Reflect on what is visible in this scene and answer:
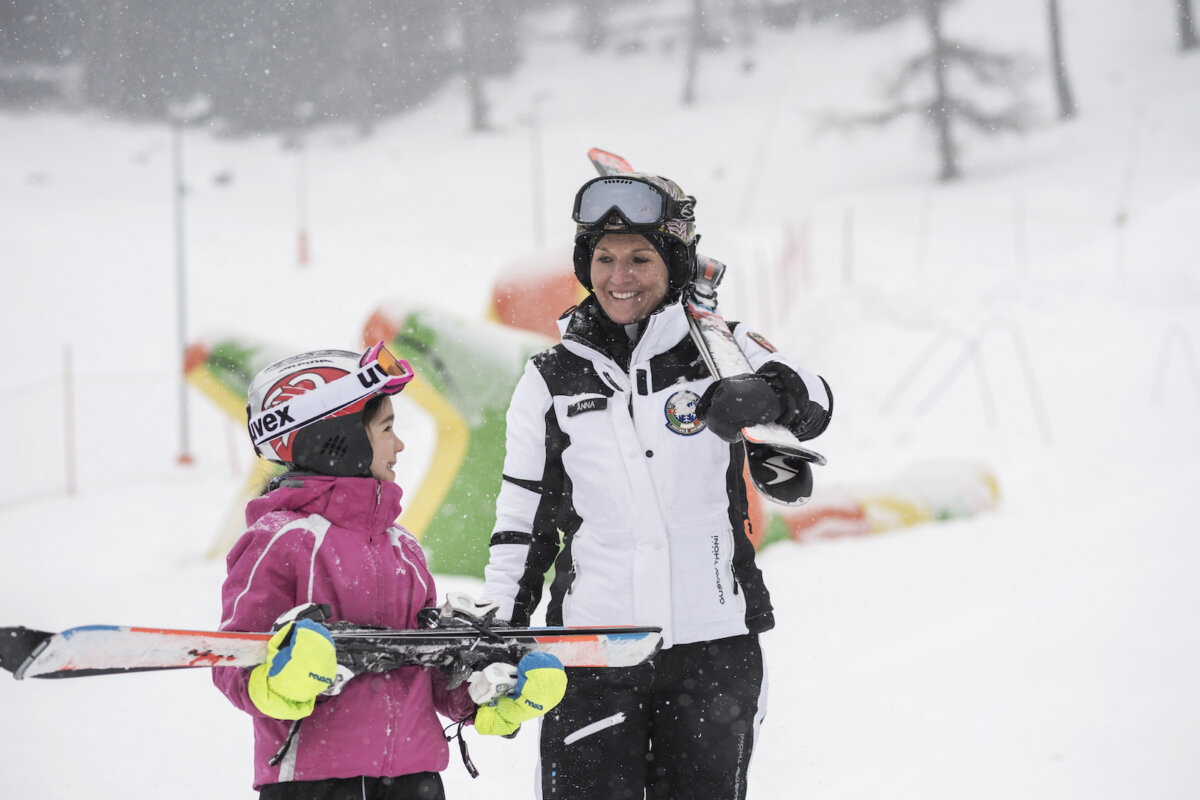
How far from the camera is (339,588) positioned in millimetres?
2041

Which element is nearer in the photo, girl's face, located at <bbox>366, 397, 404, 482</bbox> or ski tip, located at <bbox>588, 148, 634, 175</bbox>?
girl's face, located at <bbox>366, 397, 404, 482</bbox>

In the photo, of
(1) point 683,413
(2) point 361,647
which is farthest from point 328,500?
(1) point 683,413

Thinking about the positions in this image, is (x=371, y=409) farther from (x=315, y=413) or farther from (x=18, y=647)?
(x=18, y=647)

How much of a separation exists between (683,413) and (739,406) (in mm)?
286

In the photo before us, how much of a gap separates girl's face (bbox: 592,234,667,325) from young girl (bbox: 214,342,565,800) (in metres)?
0.52

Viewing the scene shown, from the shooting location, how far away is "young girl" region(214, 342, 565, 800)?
6.36ft

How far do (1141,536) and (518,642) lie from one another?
5.14m

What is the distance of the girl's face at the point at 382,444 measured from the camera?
7.12ft

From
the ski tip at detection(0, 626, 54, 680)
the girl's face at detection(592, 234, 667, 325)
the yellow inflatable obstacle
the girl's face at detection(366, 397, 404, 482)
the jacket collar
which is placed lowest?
the yellow inflatable obstacle

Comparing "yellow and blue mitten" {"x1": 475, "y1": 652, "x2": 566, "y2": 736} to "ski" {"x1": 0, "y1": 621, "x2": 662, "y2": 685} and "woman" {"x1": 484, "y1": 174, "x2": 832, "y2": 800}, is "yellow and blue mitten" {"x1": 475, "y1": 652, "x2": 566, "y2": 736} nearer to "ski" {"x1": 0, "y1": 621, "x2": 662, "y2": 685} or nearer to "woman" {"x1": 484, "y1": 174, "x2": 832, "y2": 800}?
"ski" {"x1": 0, "y1": 621, "x2": 662, "y2": 685}

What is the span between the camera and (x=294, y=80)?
35.5 m

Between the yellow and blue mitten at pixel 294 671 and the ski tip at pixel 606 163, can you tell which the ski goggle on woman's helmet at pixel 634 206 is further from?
the yellow and blue mitten at pixel 294 671

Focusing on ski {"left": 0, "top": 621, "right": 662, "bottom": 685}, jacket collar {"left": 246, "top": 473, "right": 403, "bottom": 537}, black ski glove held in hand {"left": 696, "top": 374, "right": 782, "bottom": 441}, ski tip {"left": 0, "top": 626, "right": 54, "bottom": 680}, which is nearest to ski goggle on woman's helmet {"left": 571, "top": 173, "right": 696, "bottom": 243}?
black ski glove held in hand {"left": 696, "top": 374, "right": 782, "bottom": 441}

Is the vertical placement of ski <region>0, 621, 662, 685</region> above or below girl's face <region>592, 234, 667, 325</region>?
below
